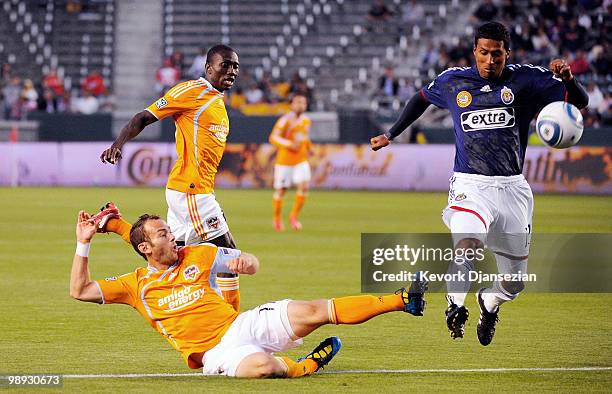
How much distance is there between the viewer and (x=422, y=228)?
20172 millimetres

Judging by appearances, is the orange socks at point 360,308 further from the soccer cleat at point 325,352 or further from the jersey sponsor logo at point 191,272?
the jersey sponsor logo at point 191,272

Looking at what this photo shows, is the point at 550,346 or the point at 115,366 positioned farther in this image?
the point at 550,346

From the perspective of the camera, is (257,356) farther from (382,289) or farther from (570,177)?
(570,177)

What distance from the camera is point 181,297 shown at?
7875 millimetres

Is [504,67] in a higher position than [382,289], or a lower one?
higher

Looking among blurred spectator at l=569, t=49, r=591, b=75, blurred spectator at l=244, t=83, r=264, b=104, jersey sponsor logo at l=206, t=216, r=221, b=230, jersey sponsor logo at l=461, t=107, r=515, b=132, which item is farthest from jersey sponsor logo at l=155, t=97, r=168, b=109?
blurred spectator at l=244, t=83, r=264, b=104

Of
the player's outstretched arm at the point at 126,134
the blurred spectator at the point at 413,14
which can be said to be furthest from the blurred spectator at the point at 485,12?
the player's outstretched arm at the point at 126,134

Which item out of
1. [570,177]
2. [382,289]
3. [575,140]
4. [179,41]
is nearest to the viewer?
[575,140]

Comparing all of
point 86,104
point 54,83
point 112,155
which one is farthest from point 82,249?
point 54,83

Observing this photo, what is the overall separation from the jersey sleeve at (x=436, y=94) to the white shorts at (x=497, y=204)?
2.10 feet

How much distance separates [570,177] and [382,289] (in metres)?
16.7

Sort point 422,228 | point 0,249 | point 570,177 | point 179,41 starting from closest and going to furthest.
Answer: point 0,249, point 422,228, point 570,177, point 179,41

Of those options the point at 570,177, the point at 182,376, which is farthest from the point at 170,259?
the point at 570,177

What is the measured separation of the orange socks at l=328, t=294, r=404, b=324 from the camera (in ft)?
25.4
